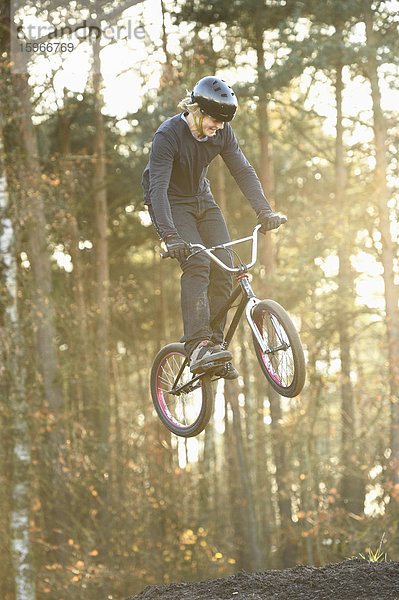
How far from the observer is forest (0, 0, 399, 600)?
1286cm

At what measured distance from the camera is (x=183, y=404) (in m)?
6.45

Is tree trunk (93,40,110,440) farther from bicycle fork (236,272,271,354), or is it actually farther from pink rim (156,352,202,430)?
bicycle fork (236,272,271,354)

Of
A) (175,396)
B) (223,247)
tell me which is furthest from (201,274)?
(175,396)

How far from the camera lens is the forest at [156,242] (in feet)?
42.2

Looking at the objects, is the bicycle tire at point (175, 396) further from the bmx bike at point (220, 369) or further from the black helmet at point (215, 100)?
the black helmet at point (215, 100)

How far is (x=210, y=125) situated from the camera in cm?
548

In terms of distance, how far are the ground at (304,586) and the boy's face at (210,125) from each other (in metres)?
3.00

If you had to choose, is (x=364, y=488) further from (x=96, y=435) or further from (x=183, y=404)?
(x=183, y=404)

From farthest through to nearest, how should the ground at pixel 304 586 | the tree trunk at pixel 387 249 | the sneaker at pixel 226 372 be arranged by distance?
1. the tree trunk at pixel 387 249
2. the sneaker at pixel 226 372
3. the ground at pixel 304 586

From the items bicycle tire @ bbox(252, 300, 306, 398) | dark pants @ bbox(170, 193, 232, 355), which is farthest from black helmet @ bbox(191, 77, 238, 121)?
bicycle tire @ bbox(252, 300, 306, 398)

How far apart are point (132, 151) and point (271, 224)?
1138 centimetres

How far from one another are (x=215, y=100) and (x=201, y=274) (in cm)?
Answer: 118

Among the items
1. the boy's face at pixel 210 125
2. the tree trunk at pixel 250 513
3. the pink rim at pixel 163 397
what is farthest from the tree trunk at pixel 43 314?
the boy's face at pixel 210 125

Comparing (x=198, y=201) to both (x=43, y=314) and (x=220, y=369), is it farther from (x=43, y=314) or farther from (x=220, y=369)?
(x=43, y=314)
